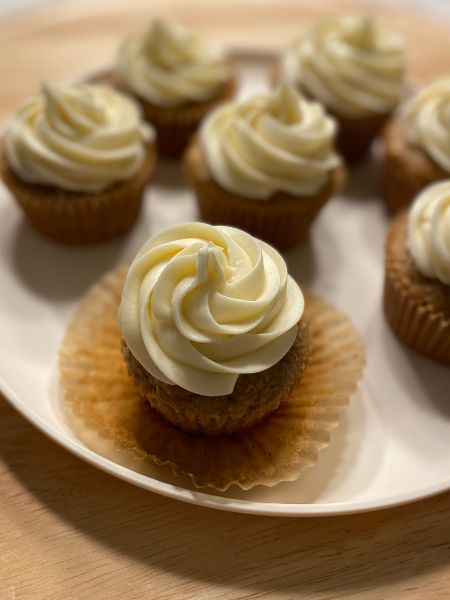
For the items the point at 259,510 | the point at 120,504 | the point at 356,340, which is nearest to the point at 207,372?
the point at 259,510

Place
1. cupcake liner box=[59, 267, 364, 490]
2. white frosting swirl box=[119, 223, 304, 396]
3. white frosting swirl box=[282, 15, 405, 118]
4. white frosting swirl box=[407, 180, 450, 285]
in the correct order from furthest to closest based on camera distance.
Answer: white frosting swirl box=[282, 15, 405, 118]
white frosting swirl box=[407, 180, 450, 285]
cupcake liner box=[59, 267, 364, 490]
white frosting swirl box=[119, 223, 304, 396]

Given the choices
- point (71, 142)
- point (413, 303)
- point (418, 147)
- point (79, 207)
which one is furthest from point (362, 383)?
point (71, 142)

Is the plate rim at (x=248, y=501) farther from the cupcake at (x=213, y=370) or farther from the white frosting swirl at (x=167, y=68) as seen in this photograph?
the white frosting swirl at (x=167, y=68)

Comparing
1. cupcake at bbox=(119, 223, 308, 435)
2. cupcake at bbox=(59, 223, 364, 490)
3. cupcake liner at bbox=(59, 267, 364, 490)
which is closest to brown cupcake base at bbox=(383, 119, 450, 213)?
cupcake liner at bbox=(59, 267, 364, 490)

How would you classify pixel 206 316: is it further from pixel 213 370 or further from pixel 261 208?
pixel 261 208

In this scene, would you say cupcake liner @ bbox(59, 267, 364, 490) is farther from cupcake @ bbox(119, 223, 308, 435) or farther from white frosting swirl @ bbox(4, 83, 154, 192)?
white frosting swirl @ bbox(4, 83, 154, 192)

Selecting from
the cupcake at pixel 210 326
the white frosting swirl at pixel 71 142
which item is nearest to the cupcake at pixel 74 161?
the white frosting swirl at pixel 71 142
